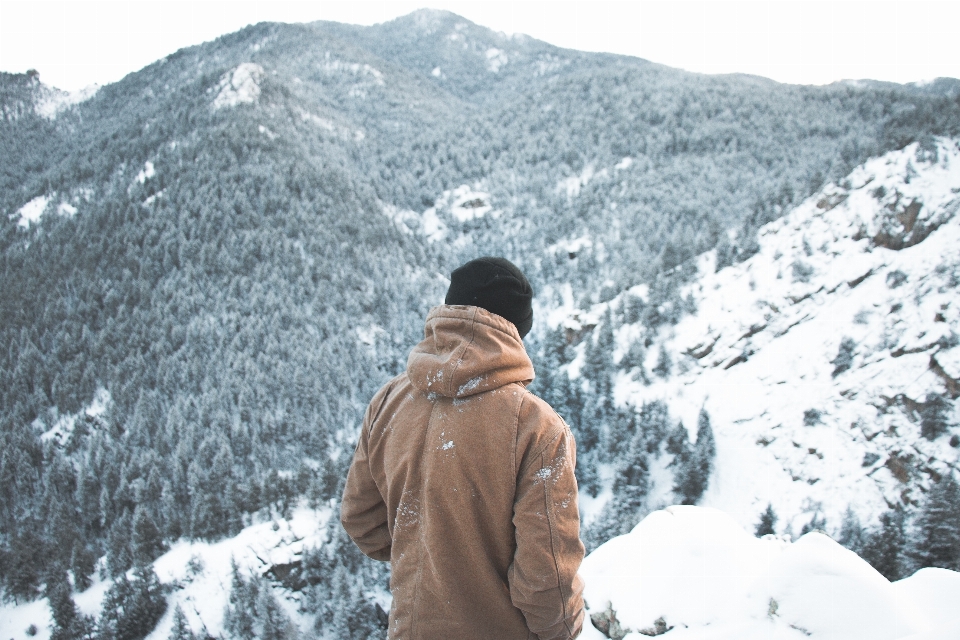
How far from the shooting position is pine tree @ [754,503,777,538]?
1905 centimetres

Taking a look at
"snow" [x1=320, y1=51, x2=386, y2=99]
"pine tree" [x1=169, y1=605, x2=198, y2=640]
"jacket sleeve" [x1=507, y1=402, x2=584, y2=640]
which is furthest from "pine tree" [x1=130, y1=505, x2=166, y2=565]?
"snow" [x1=320, y1=51, x2=386, y2=99]

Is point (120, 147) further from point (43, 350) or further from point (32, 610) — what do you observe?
point (32, 610)

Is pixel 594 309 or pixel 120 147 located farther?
pixel 120 147

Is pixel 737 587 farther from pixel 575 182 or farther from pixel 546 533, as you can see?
pixel 575 182

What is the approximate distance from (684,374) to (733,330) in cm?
407

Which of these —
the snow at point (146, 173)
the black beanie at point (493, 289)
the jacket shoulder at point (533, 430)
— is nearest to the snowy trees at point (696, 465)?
the jacket shoulder at point (533, 430)

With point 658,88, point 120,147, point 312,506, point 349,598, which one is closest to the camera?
point 349,598

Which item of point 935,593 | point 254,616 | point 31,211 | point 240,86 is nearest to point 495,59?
point 240,86

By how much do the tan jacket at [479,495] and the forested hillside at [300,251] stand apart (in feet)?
72.4

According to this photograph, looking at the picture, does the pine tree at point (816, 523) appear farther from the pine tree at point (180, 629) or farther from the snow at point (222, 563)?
the pine tree at point (180, 629)

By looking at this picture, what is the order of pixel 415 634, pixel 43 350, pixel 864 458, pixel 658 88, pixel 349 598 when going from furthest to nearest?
pixel 658 88 → pixel 43 350 → pixel 349 598 → pixel 864 458 → pixel 415 634

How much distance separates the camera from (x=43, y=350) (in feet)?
197

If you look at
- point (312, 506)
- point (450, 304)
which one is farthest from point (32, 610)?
point (450, 304)

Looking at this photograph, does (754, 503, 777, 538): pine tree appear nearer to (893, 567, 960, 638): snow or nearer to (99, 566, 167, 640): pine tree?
(893, 567, 960, 638): snow
